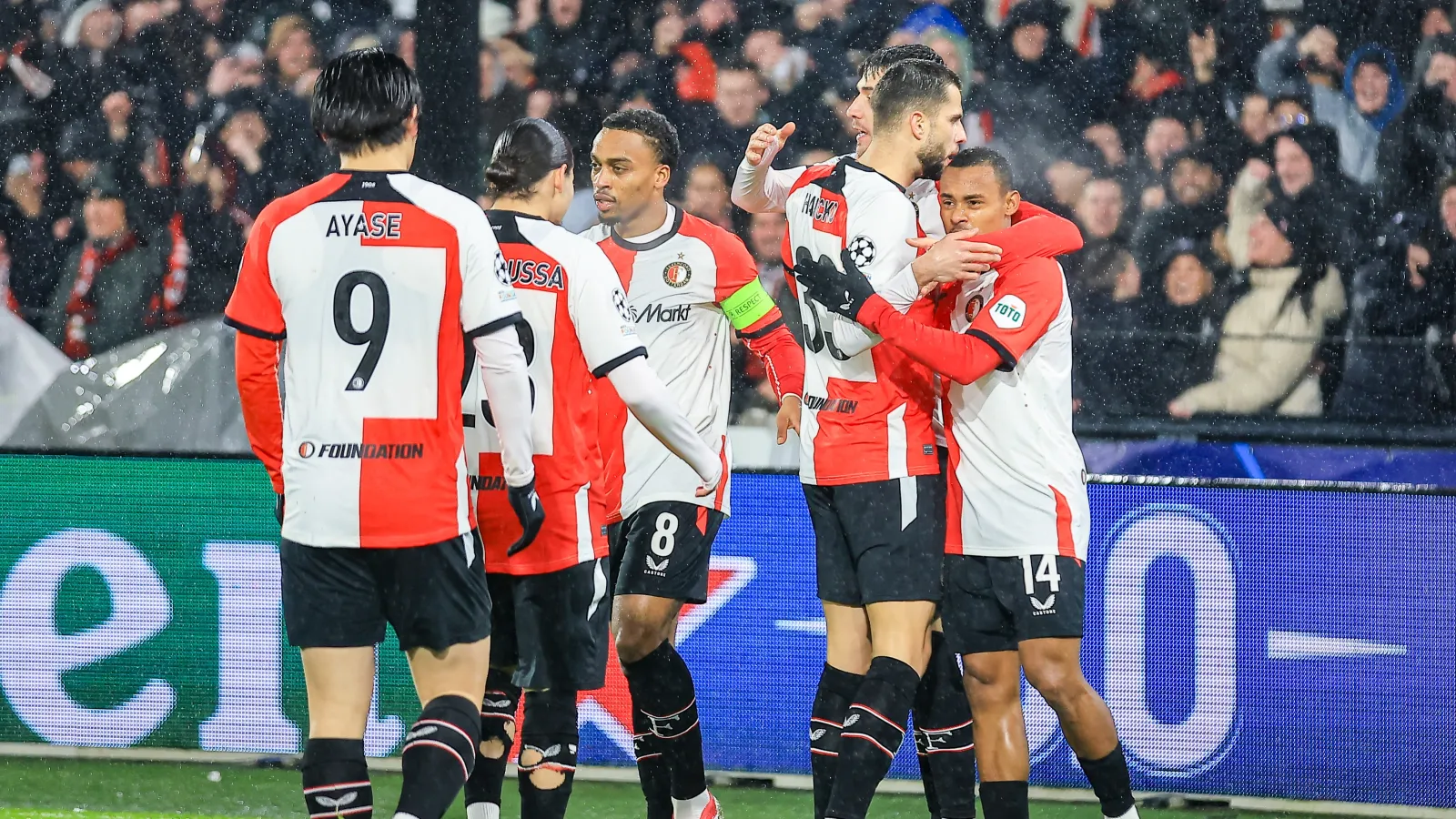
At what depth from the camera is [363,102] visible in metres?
3.13

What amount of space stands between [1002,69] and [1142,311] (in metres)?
1.32

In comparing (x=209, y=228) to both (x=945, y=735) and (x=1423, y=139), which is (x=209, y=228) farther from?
(x=1423, y=139)

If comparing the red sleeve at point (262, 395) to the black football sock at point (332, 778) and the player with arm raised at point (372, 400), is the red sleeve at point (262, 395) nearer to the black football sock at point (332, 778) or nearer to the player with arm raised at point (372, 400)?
the player with arm raised at point (372, 400)

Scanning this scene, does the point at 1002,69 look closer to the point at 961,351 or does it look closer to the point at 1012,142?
the point at 1012,142

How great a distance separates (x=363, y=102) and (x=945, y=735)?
2.10 metres

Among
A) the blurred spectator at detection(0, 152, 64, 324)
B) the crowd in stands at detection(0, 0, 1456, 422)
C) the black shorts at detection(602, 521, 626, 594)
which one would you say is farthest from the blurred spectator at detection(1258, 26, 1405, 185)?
the blurred spectator at detection(0, 152, 64, 324)

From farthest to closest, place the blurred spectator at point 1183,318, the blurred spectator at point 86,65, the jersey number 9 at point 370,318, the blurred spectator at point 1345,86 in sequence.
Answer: the blurred spectator at point 86,65, the blurred spectator at point 1345,86, the blurred spectator at point 1183,318, the jersey number 9 at point 370,318

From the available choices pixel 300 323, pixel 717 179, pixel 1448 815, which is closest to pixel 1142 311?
pixel 717 179

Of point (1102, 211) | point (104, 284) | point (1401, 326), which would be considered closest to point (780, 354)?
point (1102, 211)

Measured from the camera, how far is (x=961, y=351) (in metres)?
3.65

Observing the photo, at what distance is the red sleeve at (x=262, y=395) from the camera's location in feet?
10.5

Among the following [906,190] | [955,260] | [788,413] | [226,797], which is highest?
[906,190]

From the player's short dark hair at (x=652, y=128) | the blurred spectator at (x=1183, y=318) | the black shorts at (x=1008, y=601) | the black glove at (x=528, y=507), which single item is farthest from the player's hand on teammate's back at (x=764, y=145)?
the blurred spectator at (x=1183, y=318)

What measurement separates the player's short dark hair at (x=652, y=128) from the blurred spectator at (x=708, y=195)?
9.14 ft
